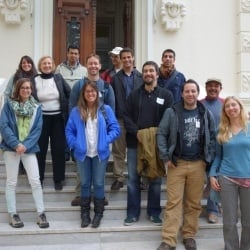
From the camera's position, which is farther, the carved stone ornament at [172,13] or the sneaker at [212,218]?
the carved stone ornament at [172,13]

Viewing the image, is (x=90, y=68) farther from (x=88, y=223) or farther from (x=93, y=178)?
(x=88, y=223)

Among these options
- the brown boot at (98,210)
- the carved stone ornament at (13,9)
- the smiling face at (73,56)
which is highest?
the carved stone ornament at (13,9)

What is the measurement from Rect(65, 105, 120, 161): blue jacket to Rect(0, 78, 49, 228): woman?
1.24 ft

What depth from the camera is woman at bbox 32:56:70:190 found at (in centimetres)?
499

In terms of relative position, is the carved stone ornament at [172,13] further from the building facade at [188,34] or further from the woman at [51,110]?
the woman at [51,110]

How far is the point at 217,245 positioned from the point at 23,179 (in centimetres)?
241

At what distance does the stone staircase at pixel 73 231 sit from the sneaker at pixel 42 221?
0.17 feet

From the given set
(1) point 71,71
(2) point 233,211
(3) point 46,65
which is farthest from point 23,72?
(2) point 233,211

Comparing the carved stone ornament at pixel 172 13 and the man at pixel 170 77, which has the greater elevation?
the carved stone ornament at pixel 172 13

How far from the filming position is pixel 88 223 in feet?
14.9

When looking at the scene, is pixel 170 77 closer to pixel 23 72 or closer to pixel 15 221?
pixel 23 72

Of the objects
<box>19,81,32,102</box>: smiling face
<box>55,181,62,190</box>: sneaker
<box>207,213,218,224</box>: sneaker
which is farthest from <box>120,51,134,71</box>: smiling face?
<box>207,213,218,224</box>: sneaker

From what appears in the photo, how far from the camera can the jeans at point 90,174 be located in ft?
14.6

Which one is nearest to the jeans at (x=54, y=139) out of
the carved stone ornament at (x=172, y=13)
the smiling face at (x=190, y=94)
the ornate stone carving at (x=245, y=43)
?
the smiling face at (x=190, y=94)
